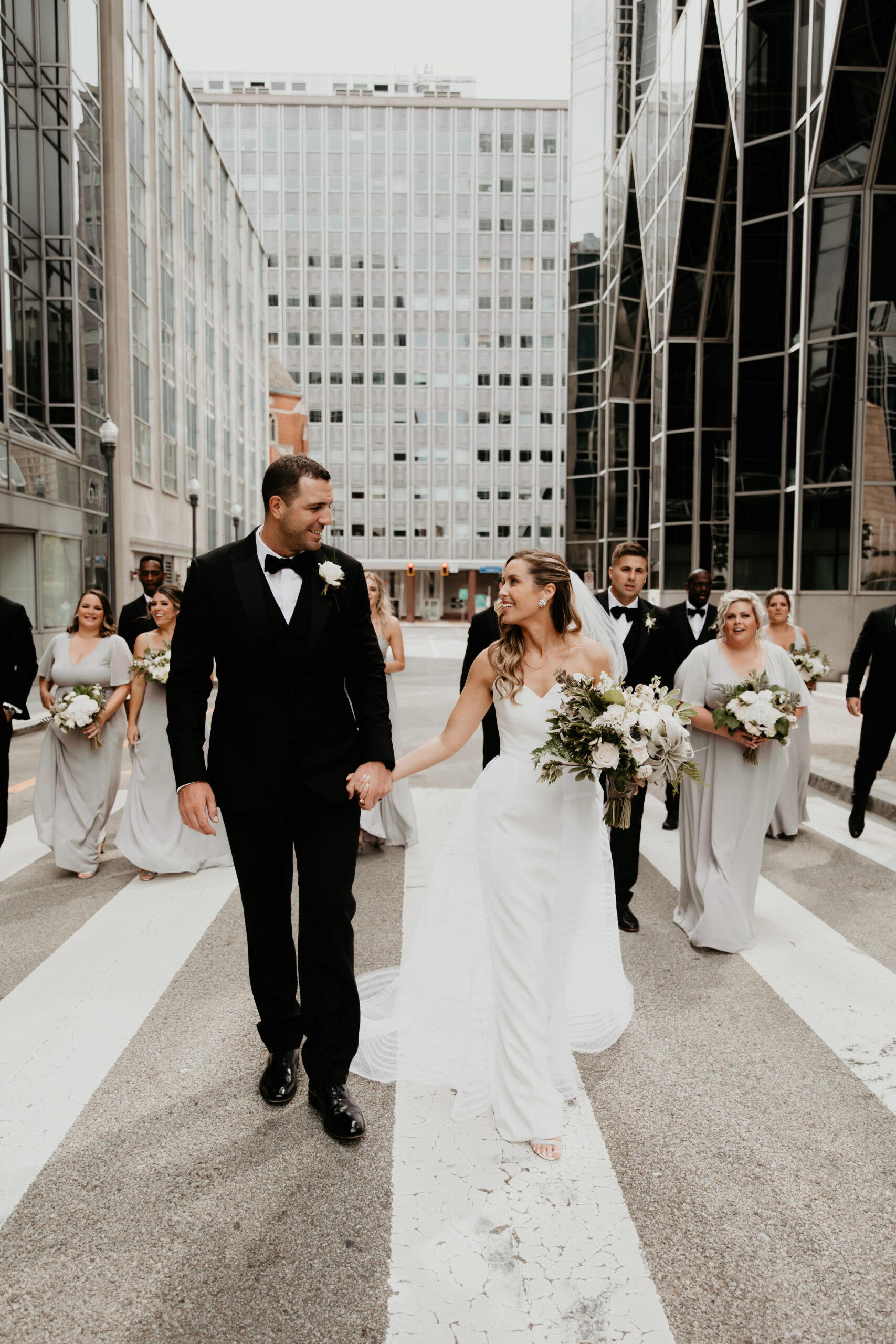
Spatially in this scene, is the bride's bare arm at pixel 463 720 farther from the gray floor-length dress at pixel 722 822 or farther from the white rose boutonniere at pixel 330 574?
the gray floor-length dress at pixel 722 822

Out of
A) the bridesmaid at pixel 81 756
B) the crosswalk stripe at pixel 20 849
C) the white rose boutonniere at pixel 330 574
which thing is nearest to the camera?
the white rose boutonniere at pixel 330 574

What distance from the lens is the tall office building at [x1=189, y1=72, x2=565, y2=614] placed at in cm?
7631

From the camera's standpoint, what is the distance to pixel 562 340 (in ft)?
255

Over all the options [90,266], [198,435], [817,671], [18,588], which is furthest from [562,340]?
[817,671]

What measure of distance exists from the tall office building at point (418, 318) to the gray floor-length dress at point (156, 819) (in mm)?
69966

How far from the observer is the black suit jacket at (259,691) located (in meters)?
3.47

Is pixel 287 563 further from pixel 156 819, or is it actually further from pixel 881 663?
pixel 881 663

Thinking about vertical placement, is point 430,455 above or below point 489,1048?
above

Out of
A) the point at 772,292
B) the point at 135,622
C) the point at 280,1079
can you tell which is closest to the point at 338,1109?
the point at 280,1079

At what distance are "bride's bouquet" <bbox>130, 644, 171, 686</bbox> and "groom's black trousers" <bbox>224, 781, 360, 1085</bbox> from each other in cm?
353

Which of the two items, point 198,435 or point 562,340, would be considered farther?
Result: point 562,340

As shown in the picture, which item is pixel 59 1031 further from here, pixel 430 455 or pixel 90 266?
pixel 430 455

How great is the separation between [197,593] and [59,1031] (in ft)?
7.71

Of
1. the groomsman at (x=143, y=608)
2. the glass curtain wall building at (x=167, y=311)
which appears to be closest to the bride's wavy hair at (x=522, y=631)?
the groomsman at (x=143, y=608)
